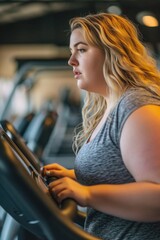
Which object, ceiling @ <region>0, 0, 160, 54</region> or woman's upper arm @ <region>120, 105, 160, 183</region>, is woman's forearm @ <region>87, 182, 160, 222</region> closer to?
woman's upper arm @ <region>120, 105, 160, 183</region>

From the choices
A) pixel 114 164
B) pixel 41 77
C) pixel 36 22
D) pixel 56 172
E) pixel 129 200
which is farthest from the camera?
pixel 41 77

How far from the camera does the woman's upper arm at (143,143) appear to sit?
1193 mm

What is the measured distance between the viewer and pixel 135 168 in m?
1.23

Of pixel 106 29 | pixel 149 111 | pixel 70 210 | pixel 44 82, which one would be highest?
pixel 44 82

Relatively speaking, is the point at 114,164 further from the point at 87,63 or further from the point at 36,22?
the point at 36,22

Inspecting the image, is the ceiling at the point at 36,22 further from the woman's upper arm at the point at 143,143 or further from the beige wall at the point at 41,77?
the woman's upper arm at the point at 143,143

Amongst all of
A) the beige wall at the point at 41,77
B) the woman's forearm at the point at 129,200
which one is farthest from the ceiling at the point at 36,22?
the woman's forearm at the point at 129,200

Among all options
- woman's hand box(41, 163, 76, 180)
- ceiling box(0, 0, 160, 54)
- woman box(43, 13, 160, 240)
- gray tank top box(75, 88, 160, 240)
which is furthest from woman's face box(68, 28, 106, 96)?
ceiling box(0, 0, 160, 54)

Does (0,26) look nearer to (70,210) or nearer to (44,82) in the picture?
(44,82)

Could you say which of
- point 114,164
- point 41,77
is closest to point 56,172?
point 114,164

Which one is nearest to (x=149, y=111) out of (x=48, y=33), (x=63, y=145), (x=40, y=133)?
(x=40, y=133)

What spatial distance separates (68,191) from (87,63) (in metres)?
0.38

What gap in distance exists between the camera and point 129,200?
1.20 meters

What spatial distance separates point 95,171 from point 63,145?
5935mm
